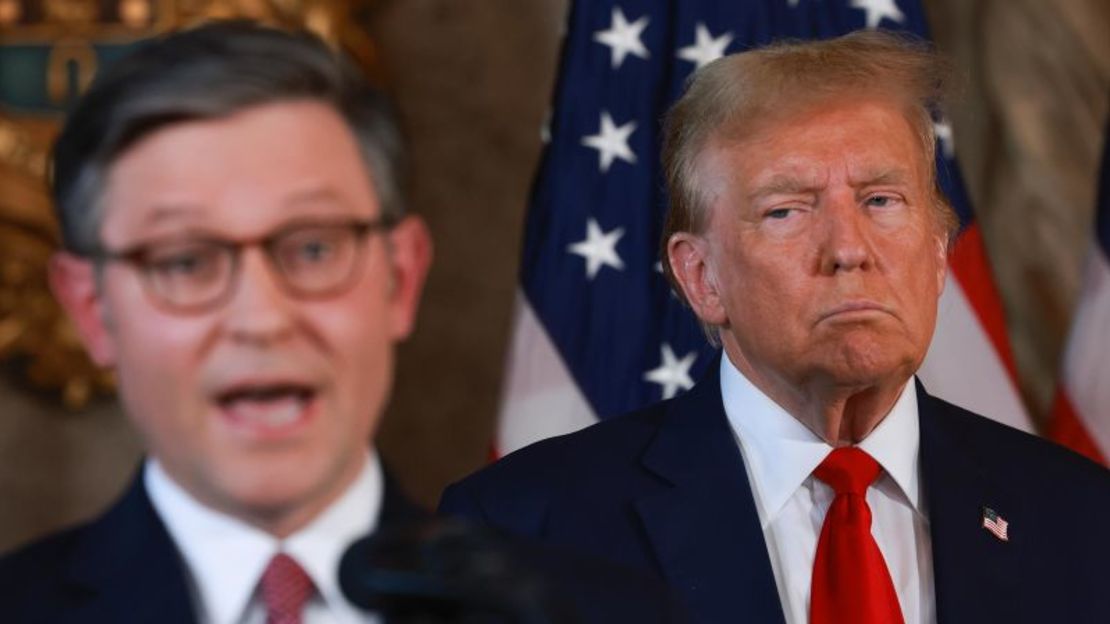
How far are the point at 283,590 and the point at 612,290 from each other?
2.63m

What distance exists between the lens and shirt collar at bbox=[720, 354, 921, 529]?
2875 mm

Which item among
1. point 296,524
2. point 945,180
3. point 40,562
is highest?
point 945,180

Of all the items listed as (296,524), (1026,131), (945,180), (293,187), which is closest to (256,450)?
(296,524)

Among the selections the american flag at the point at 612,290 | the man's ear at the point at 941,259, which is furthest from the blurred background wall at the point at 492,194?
the man's ear at the point at 941,259

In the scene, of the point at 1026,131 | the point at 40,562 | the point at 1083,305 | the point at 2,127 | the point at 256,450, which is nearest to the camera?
the point at 256,450

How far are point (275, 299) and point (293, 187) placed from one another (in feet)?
0.32

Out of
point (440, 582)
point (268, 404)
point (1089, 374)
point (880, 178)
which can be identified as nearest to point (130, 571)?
point (268, 404)

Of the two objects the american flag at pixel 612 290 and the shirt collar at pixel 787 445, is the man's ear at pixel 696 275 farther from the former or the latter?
the american flag at pixel 612 290

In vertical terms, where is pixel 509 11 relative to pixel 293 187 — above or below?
above

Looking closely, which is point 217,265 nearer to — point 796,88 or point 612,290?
point 796,88

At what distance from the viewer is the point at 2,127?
4223 millimetres

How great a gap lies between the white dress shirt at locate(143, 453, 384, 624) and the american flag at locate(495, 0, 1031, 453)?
8.29ft

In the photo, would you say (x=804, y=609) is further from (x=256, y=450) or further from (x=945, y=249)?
(x=256, y=450)

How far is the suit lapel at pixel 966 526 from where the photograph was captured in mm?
2777
